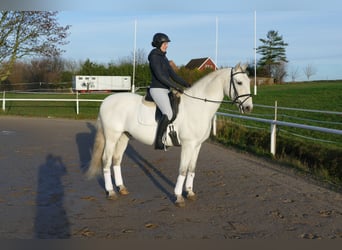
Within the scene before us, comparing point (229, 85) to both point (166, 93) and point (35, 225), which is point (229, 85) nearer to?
point (166, 93)

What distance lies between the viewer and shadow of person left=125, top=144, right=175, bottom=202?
23.3 feet

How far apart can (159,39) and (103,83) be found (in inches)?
1780

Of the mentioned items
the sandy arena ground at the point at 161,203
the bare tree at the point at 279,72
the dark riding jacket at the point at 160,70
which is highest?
the bare tree at the point at 279,72

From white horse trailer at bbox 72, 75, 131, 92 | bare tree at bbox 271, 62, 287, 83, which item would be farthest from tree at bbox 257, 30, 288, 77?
white horse trailer at bbox 72, 75, 131, 92

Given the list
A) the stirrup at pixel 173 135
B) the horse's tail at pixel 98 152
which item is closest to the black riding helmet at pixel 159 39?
the stirrup at pixel 173 135

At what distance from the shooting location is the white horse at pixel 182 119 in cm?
609

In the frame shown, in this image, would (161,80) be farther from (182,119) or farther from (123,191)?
(123,191)

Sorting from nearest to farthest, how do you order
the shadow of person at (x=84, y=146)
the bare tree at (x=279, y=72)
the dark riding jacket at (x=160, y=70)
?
the dark riding jacket at (x=160, y=70) < the shadow of person at (x=84, y=146) < the bare tree at (x=279, y=72)

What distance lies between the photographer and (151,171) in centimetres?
871

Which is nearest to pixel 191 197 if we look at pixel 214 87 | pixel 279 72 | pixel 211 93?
pixel 211 93

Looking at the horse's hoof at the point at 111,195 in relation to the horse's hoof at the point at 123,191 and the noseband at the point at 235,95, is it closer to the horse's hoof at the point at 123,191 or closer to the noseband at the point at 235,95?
the horse's hoof at the point at 123,191

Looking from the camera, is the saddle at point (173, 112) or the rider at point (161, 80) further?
the saddle at point (173, 112)

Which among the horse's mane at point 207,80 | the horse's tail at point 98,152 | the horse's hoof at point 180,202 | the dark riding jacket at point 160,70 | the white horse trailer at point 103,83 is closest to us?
the horse's hoof at point 180,202

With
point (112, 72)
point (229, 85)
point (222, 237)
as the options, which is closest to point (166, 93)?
point (229, 85)
